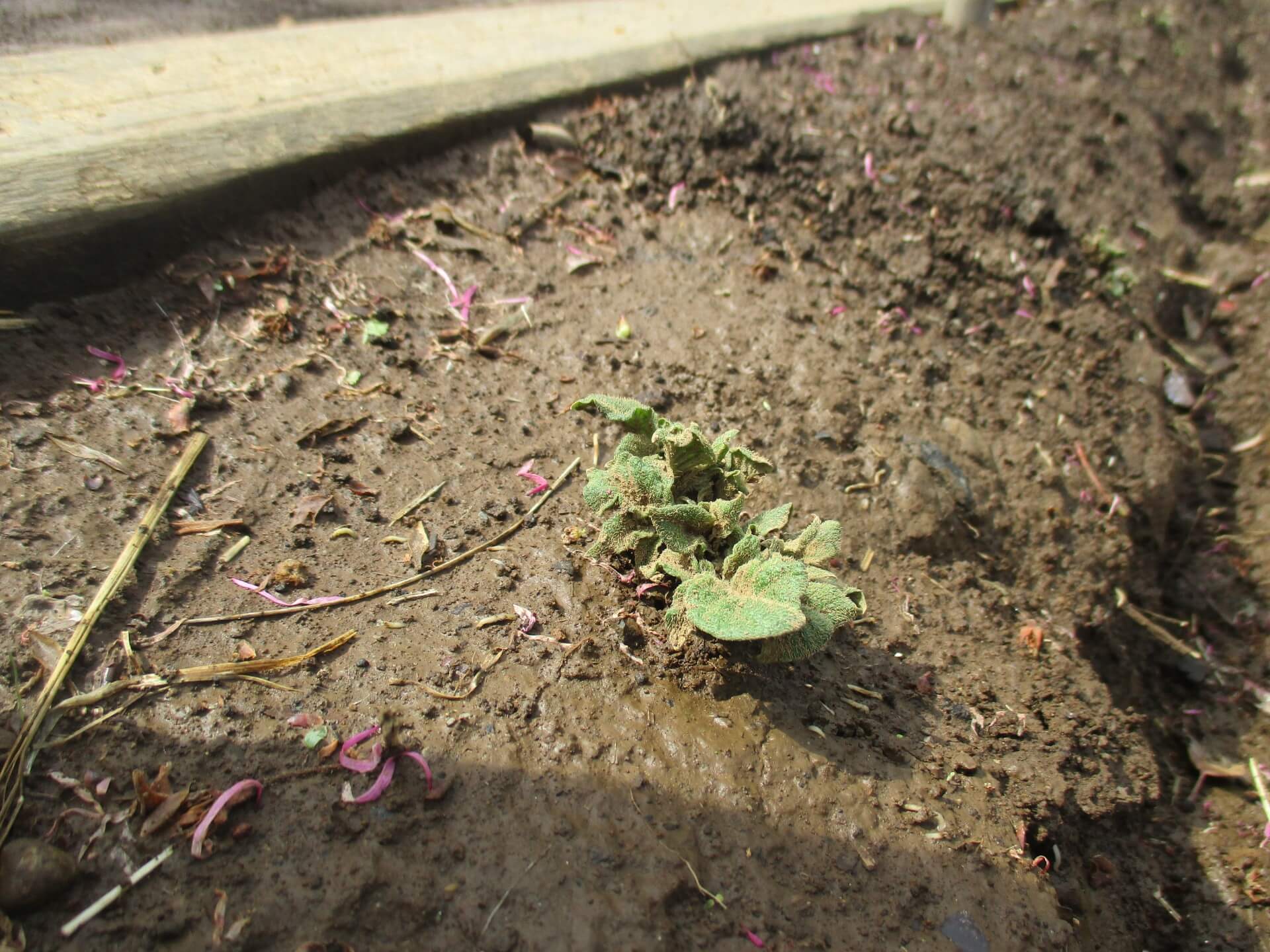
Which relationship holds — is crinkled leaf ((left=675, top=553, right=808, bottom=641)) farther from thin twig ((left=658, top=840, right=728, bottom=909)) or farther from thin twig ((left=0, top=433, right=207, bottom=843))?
thin twig ((left=0, top=433, right=207, bottom=843))

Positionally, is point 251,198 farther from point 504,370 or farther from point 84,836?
point 84,836

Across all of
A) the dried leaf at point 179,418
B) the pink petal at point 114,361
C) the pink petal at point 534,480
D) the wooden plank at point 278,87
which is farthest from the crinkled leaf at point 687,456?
the wooden plank at point 278,87

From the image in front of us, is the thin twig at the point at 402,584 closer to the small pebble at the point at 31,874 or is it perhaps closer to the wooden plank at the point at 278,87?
the small pebble at the point at 31,874

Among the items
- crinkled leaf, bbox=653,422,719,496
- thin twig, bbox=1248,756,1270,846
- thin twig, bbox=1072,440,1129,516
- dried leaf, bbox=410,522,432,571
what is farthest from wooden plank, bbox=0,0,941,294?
thin twig, bbox=1248,756,1270,846

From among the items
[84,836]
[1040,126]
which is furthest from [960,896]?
[1040,126]


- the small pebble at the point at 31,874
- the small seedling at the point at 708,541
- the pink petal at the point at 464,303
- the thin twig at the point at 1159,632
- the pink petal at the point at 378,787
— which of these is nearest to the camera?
the small pebble at the point at 31,874

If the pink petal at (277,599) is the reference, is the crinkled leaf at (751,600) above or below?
above
